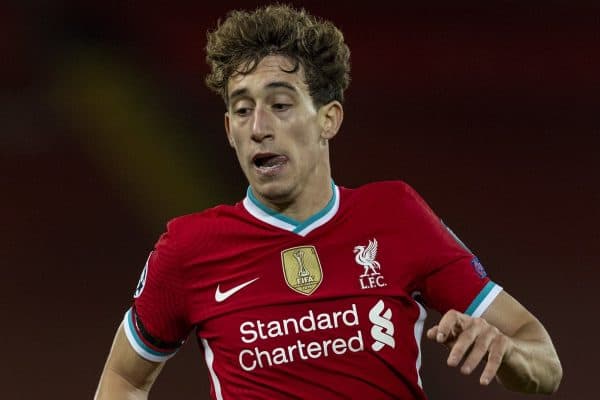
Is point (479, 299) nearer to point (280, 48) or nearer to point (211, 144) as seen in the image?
point (280, 48)

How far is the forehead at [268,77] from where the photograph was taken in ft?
6.04

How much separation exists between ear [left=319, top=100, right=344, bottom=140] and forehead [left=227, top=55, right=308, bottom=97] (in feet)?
0.22

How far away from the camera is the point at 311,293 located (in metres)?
1.79

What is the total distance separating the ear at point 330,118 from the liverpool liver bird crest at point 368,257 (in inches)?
9.3

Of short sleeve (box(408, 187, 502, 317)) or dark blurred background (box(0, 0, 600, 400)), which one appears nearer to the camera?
short sleeve (box(408, 187, 502, 317))

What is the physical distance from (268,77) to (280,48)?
0.08 m

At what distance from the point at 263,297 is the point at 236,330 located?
0.25 feet

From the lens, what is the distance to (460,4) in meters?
3.58

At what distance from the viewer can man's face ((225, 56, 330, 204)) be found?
1.81m

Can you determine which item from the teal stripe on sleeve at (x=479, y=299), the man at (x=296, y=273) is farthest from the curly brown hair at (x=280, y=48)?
the teal stripe on sleeve at (x=479, y=299)

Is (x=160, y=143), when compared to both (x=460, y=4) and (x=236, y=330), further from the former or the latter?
(x=236, y=330)

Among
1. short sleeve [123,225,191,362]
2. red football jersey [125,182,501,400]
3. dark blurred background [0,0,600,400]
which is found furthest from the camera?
dark blurred background [0,0,600,400]

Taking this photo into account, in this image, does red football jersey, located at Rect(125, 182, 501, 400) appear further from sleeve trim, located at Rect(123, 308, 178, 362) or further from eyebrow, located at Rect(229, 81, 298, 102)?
eyebrow, located at Rect(229, 81, 298, 102)

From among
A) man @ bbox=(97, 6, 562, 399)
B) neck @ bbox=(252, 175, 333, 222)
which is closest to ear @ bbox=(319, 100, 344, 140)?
man @ bbox=(97, 6, 562, 399)
